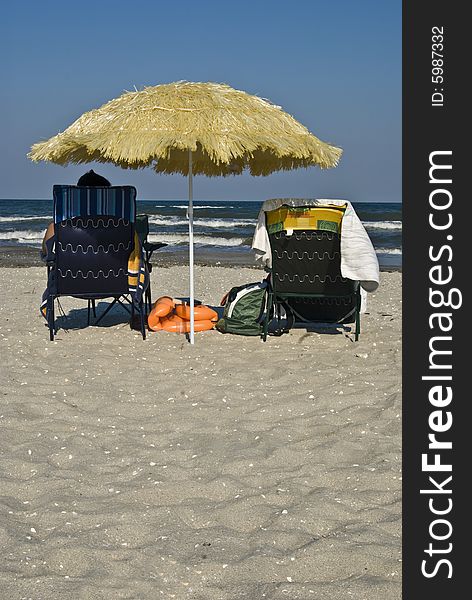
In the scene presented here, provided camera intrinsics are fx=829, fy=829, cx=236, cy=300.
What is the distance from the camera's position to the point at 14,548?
3.09 m

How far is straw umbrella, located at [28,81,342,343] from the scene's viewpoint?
6031mm

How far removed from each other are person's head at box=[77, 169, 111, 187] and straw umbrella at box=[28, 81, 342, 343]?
17 cm

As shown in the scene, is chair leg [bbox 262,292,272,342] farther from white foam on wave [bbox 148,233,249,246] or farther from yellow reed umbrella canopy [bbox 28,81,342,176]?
white foam on wave [bbox 148,233,249,246]

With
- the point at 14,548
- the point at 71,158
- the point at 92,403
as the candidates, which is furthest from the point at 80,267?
the point at 14,548

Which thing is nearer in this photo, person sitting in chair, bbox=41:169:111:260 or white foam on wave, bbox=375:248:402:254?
person sitting in chair, bbox=41:169:111:260

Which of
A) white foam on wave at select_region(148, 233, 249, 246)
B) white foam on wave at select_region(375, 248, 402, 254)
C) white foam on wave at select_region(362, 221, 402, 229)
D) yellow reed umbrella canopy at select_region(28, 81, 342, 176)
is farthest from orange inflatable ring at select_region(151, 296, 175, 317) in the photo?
white foam on wave at select_region(362, 221, 402, 229)

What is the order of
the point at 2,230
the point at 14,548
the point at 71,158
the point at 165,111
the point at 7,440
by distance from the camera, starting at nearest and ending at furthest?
1. the point at 14,548
2. the point at 7,440
3. the point at 165,111
4. the point at 71,158
5. the point at 2,230

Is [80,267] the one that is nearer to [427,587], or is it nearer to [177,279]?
[427,587]

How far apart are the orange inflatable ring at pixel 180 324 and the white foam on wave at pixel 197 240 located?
51.6 feet

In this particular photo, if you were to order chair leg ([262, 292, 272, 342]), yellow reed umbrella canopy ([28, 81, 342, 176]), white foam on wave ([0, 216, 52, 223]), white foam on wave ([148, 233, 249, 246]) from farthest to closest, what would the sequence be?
white foam on wave ([0, 216, 52, 223]), white foam on wave ([148, 233, 249, 246]), chair leg ([262, 292, 272, 342]), yellow reed umbrella canopy ([28, 81, 342, 176])

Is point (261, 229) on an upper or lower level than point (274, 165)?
lower

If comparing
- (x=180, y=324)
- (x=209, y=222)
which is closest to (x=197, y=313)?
(x=180, y=324)

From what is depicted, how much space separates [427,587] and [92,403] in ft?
9.67

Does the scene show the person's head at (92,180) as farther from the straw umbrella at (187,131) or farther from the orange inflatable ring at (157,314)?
the orange inflatable ring at (157,314)
